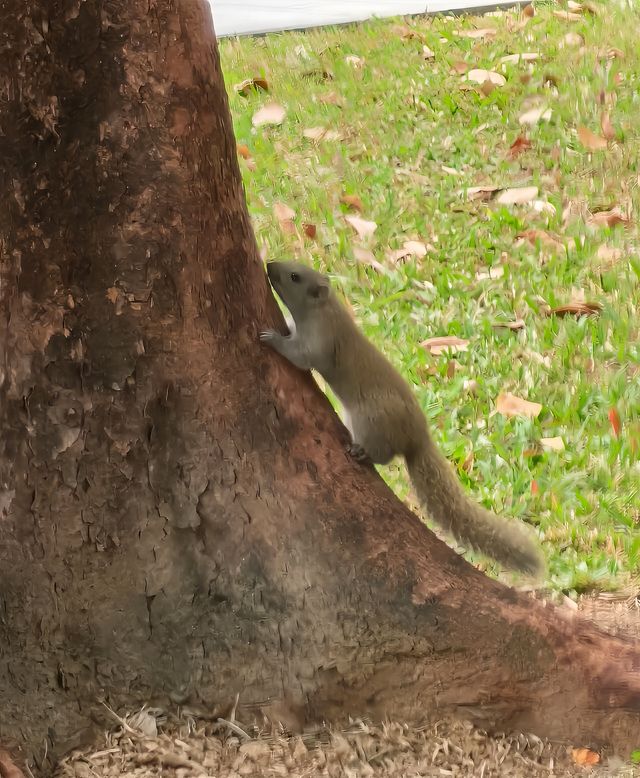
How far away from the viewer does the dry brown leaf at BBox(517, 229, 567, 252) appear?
5297 mm

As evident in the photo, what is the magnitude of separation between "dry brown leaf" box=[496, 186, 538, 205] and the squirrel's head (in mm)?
2756

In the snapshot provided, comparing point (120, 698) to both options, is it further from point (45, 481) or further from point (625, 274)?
point (625, 274)

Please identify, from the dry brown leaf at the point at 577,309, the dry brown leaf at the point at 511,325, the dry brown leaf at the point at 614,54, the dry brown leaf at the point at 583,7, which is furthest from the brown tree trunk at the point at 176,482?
the dry brown leaf at the point at 583,7

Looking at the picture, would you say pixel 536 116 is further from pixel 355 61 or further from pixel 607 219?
pixel 355 61

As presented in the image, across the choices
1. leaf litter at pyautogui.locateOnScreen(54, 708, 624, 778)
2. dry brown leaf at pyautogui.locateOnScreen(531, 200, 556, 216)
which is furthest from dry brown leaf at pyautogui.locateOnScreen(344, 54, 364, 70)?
leaf litter at pyautogui.locateOnScreen(54, 708, 624, 778)

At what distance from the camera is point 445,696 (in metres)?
2.64

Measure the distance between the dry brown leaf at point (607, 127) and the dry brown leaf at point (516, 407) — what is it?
8.31 feet

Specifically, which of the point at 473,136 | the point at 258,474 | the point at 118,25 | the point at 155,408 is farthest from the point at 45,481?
the point at 473,136

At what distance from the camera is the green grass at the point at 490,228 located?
3883mm

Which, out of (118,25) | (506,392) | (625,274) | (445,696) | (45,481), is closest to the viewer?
(118,25)

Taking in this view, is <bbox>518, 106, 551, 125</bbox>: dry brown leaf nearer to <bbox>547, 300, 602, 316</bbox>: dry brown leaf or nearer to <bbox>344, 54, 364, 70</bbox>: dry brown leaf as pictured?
<bbox>344, 54, 364, 70</bbox>: dry brown leaf

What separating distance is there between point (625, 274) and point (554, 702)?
9.27 ft

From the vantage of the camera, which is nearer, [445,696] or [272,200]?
[445,696]

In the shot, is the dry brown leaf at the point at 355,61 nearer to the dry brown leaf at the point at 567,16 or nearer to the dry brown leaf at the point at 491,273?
the dry brown leaf at the point at 567,16
